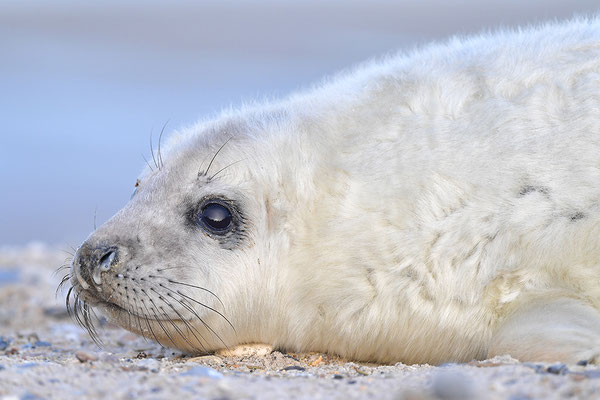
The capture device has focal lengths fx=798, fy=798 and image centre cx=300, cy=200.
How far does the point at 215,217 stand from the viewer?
10.7 ft

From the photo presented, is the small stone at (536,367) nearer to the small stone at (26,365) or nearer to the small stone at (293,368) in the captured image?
the small stone at (293,368)

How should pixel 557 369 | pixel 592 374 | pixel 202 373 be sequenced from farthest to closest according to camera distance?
pixel 202 373
pixel 557 369
pixel 592 374

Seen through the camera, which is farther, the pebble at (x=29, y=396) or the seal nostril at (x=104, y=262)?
the seal nostril at (x=104, y=262)

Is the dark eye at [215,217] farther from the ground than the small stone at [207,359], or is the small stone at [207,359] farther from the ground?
the dark eye at [215,217]

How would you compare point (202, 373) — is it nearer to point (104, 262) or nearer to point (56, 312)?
point (104, 262)

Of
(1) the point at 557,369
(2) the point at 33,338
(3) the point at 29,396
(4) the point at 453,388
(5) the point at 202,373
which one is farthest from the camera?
(2) the point at 33,338

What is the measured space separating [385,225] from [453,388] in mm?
1233

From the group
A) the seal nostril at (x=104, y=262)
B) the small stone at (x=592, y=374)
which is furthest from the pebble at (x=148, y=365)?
the small stone at (x=592, y=374)

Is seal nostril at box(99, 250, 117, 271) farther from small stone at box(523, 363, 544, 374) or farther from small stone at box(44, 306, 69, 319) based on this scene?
small stone at box(44, 306, 69, 319)

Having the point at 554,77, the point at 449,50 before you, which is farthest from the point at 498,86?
the point at 449,50

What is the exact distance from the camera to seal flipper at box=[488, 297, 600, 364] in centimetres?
259

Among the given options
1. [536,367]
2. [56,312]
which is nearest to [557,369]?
[536,367]

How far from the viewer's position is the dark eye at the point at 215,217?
3.25 m

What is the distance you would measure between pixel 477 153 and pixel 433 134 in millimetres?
199
